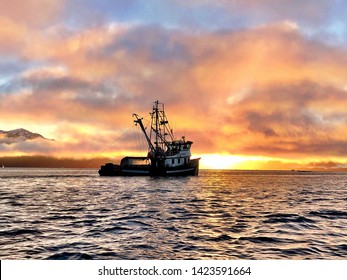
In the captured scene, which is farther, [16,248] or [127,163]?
[127,163]

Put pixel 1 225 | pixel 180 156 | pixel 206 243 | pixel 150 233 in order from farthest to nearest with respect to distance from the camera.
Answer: pixel 180 156 → pixel 1 225 → pixel 150 233 → pixel 206 243

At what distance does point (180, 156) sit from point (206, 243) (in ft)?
266

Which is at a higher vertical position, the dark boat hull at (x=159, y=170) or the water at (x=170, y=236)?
the dark boat hull at (x=159, y=170)

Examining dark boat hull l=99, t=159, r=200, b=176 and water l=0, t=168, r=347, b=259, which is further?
dark boat hull l=99, t=159, r=200, b=176

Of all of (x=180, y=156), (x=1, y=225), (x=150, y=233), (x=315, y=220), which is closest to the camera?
(x=150, y=233)

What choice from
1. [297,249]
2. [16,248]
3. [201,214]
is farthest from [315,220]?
[16,248]

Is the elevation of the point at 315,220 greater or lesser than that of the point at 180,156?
lesser

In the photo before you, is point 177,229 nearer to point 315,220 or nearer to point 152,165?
point 315,220

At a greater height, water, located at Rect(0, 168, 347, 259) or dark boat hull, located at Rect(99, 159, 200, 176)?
dark boat hull, located at Rect(99, 159, 200, 176)

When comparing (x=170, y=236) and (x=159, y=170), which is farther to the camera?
(x=159, y=170)

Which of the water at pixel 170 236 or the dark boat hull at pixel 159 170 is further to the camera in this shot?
the dark boat hull at pixel 159 170

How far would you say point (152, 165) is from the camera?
3836 inches

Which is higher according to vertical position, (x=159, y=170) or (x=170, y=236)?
(x=159, y=170)
